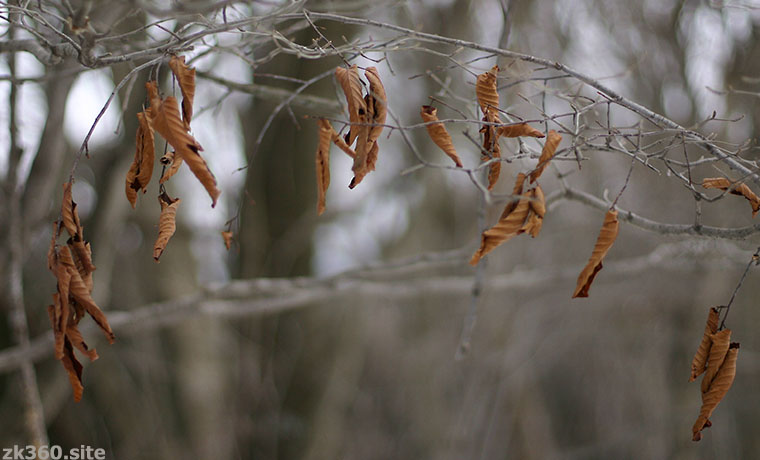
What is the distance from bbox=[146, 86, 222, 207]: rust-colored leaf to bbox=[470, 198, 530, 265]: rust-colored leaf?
1.89ft

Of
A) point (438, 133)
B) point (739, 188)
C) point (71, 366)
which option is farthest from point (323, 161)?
point (739, 188)

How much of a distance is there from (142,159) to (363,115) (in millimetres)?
529

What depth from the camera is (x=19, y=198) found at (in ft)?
10.0

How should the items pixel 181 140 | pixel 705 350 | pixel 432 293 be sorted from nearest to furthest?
pixel 181 140 < pixel 705 350 < pixel 432 293

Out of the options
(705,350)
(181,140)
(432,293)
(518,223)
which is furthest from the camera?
(432,293)

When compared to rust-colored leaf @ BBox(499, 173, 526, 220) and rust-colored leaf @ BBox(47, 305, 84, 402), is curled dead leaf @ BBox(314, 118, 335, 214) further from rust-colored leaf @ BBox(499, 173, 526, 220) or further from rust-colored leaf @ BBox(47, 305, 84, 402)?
rust-colored leaf @ BBox(47, 305, 84, 402)

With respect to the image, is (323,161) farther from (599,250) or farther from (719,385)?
(719,385)

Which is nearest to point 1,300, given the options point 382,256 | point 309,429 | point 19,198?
point 19,198

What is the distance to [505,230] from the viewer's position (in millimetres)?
1310

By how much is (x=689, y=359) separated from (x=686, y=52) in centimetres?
280

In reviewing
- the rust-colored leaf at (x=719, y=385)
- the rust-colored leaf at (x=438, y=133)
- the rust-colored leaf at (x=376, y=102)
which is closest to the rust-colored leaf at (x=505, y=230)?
the rust-colored leaf at (x=438, y=133)

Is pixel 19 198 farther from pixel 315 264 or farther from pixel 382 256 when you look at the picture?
pixel 382 256

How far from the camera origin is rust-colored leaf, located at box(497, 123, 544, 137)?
1.40 metres

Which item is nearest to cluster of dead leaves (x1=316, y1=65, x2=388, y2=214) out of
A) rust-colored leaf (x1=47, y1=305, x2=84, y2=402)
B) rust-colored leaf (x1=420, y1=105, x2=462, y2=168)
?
rust-colored leaf (x1=420, y1=105, x2=462, y2=168)
